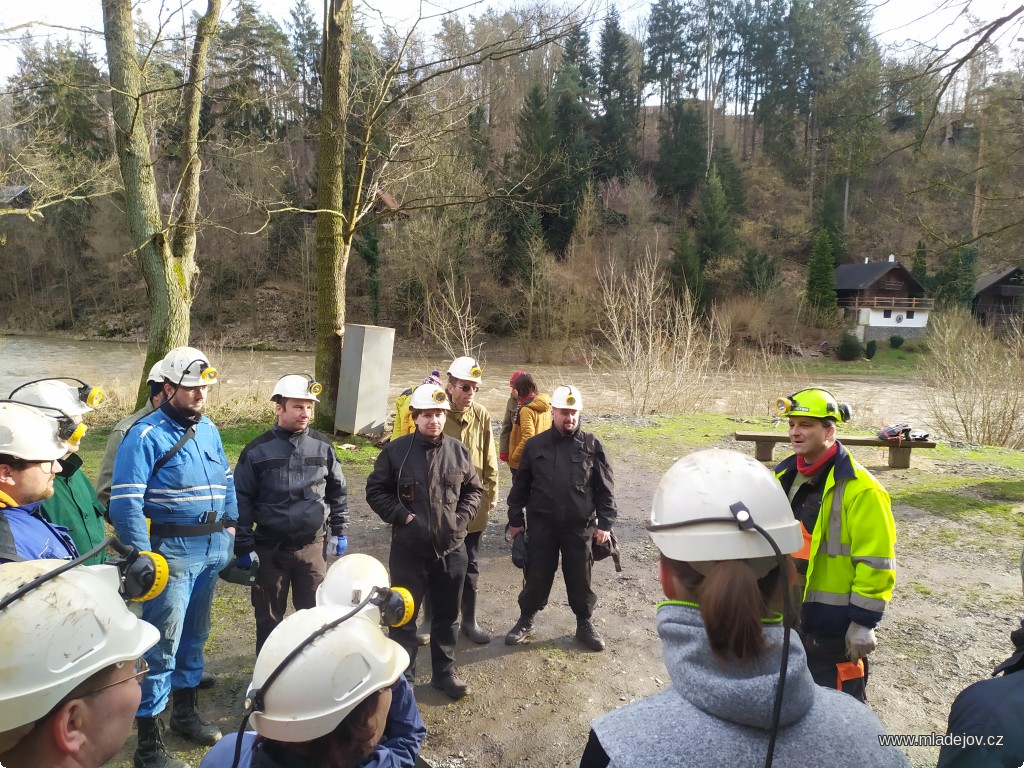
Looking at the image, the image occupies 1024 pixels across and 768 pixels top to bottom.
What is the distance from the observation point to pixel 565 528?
4.38 meters

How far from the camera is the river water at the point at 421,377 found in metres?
15.4

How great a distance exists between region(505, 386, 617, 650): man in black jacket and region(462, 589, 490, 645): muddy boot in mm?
178

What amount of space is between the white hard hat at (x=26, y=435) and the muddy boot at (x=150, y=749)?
1438 mm

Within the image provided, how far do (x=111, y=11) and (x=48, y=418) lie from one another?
8.24 metres

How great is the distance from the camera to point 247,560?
361 centimetres

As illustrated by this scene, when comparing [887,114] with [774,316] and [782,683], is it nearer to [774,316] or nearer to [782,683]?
[782,683]

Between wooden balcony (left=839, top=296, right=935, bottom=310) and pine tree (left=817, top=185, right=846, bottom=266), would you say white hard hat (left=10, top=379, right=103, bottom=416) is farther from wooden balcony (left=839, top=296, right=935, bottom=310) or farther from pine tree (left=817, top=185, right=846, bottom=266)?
pine tree (left=817, top=185, right=846, bottom=266)

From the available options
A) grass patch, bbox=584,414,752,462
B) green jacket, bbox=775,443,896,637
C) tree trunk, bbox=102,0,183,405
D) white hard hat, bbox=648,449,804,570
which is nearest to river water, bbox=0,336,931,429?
grass patch, bbox=584,414,752,462

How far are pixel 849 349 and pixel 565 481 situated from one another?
36252mm

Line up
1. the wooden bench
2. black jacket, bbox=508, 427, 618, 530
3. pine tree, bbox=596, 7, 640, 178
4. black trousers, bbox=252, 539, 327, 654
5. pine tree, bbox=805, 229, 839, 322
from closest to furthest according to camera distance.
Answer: black trousers, bbox=252, 539, 327, 654
black jacket, bbox=508, 427, 618, 530
the wooden bench
pine tree, bbox=805, 229, 839, 322
pine tree, bbox=596, 7, 640, 178

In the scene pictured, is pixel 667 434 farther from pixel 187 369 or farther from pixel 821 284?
pixel 821 284

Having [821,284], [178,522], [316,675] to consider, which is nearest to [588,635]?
[178,522]

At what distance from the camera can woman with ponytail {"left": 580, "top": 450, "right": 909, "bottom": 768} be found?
1162mm

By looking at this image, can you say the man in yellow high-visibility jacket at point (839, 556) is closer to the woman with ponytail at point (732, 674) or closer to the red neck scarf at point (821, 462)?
the red neck scarf at point (821, 462)
